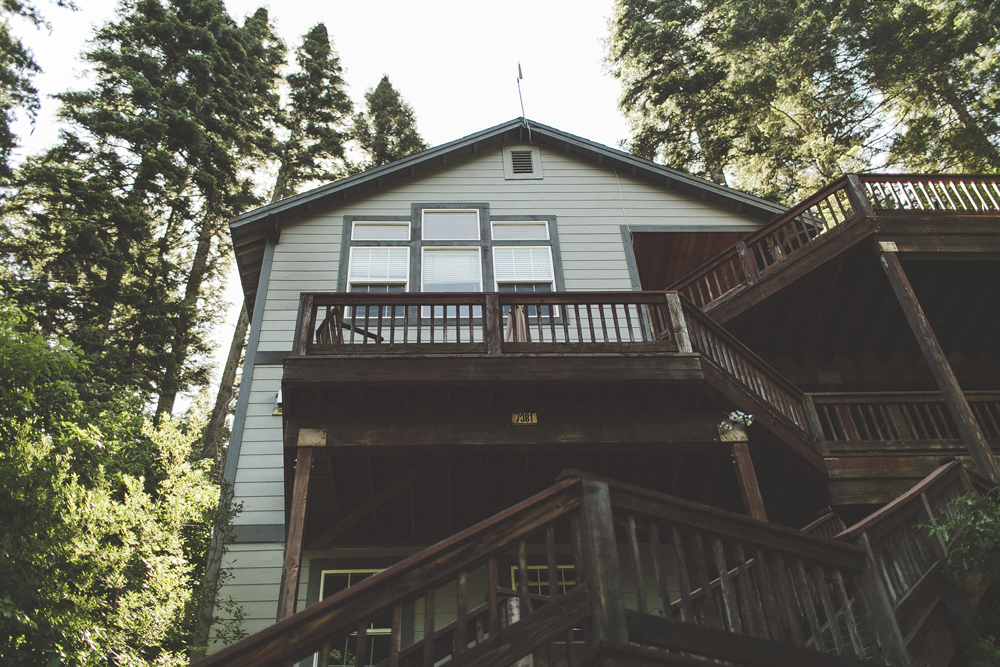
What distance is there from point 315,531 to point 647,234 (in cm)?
817

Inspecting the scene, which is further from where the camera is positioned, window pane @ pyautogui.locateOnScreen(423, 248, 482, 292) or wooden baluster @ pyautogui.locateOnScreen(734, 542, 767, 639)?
window pane @ pyautogui.locateOnScreen(423, 248, 482, 292)

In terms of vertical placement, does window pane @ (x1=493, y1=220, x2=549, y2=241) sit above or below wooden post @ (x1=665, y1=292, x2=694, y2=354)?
above

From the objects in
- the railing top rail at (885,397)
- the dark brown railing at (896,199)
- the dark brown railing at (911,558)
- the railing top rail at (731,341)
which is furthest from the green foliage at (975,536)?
the dark brown railing at (896,199)

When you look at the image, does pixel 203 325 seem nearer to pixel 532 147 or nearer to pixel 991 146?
pixel 532 147

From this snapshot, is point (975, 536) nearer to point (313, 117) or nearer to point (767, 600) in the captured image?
point (767, 600)

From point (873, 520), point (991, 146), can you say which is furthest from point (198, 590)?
point (991, 146)

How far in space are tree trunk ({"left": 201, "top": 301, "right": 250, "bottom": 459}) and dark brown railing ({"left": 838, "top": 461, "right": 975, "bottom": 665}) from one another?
16.6 m

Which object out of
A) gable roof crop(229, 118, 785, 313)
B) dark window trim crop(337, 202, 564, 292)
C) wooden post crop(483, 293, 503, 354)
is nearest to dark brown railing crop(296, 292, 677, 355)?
wooden post crop(483, 293, 503, 354)

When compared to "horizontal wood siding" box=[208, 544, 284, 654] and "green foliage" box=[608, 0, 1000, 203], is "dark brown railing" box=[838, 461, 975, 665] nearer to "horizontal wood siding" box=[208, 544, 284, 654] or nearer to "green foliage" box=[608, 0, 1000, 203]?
"horizontal wood siding" box=[208, 544, 284, 654]

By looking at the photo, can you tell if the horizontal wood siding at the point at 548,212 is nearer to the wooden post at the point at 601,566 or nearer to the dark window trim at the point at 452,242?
the dark window trim at the point at 452,242

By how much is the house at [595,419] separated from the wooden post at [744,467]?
0.13 feet

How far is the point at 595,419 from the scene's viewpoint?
26.7 feet

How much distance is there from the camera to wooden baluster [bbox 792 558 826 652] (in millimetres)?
4016

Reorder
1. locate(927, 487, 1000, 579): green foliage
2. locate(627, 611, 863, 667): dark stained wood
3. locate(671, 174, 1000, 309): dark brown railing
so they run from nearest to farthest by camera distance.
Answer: locate(627, 611, 863, 667): dark stained wood, locate(927, 487, 1000, 579): green foliage, locate(671, 174, 1000, 309): dark brown railing
